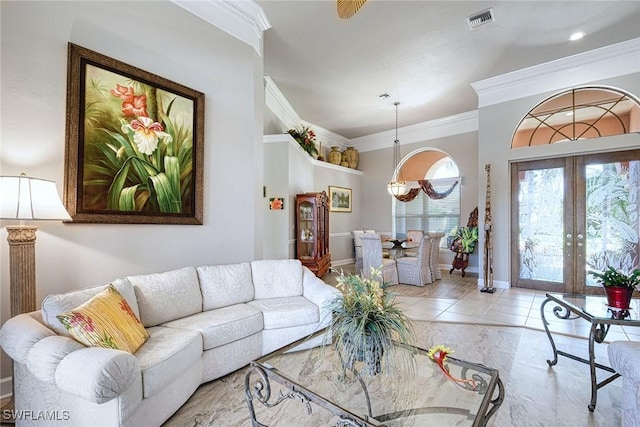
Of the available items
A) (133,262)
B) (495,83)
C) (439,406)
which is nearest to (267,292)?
(133,262)

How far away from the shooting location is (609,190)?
4.45m

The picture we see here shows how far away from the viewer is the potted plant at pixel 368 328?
1474mm

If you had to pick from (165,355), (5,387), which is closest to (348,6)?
(165,355)

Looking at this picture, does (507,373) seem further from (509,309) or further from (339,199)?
(339,199)

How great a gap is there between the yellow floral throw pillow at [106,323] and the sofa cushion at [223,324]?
0.36 meters

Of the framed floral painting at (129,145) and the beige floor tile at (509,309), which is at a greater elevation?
the framed floral painting at (129,145)

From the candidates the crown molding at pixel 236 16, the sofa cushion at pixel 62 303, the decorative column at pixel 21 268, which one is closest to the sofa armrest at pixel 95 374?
the sofa cushion at pixel 62 303

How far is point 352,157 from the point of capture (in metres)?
8.48

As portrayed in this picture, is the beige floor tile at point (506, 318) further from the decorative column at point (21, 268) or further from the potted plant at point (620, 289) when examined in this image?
the decorative column at point (21, 268)

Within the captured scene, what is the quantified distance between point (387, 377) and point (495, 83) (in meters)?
5.49

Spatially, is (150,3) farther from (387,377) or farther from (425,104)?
(425,104)

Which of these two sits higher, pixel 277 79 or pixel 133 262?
pixel 277 79

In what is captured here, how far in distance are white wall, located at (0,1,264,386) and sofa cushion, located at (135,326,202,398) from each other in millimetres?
823

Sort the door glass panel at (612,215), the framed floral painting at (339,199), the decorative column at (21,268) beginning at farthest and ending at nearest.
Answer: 1. the framed floral painting at (339,199)
2. the door glass panel at (612,215)
3. the decorative column at (21,268)
